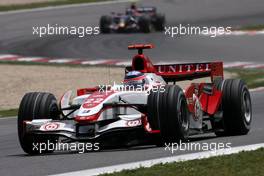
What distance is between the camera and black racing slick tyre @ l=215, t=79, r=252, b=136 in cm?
1416

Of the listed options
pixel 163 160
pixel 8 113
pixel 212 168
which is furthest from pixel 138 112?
A: pixel 8 113

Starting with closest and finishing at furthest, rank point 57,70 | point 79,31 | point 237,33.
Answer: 1. point 57,70
2. point 237,33
3. point 79,31

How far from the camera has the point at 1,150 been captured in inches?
541

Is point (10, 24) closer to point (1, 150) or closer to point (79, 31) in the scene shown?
point (79, 31)

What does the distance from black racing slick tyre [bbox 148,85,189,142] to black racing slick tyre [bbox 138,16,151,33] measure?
26.9 metres

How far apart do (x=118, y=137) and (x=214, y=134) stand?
9.16ft

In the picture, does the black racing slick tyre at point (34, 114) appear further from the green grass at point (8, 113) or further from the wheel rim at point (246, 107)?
the green grass at point (8, 113)

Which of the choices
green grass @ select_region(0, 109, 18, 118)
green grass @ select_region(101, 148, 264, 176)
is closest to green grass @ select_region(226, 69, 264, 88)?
green grass @ select_region(0, 109, 18, 118)

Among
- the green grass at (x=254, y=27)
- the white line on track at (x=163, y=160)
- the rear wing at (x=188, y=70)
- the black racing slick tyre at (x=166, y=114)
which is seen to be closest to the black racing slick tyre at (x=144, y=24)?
the green grass at (x=254, y=27)

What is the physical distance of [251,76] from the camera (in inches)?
990

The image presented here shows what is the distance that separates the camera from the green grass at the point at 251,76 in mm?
23062

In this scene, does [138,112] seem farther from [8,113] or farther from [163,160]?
[8,113]

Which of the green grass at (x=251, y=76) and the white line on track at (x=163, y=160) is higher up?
the white line on track at (x=163, y=160)

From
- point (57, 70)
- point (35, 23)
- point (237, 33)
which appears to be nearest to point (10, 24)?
point (35, 23)
